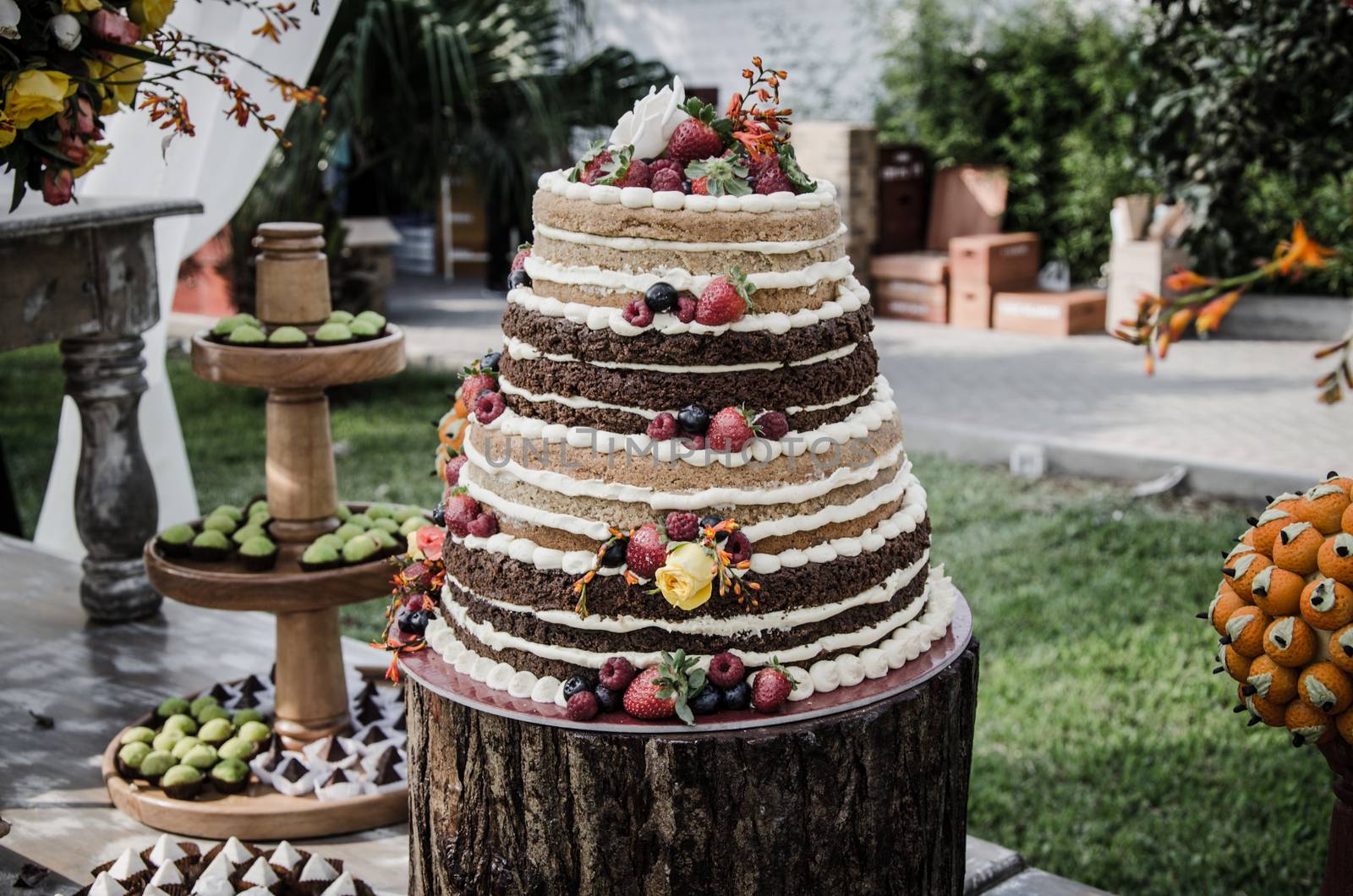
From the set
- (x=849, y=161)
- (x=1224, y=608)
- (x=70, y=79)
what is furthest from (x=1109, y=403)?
(x=70, y=79)

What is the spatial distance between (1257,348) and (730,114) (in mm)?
7803

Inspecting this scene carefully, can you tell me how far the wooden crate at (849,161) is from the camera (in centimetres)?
1013

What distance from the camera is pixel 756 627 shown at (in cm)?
210

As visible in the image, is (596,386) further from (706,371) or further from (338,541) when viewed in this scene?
(338,541)

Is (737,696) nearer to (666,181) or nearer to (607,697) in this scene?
(607,697)

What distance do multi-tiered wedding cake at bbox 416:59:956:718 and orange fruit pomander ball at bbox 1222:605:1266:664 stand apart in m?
0.50

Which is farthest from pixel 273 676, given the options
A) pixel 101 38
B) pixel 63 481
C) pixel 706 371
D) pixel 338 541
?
pixel 706 371

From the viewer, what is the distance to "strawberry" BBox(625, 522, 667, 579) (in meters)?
2.00

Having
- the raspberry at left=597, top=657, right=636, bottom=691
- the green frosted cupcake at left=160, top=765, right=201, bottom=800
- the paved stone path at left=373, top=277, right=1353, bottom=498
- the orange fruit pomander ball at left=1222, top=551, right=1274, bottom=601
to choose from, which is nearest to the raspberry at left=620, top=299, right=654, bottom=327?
the raspberry at left=597, top=657, right=636, bottom=691

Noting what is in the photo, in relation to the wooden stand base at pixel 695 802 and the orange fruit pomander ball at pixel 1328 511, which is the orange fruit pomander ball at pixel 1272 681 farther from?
the wooden stand base at pixel 695 802

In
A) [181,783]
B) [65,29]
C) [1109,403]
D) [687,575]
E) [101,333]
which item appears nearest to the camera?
[687,575]

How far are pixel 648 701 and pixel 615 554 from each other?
0.72 ft

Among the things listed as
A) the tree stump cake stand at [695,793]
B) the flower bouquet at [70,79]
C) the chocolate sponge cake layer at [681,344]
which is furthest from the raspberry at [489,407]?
the flower bouquet at [70,79]

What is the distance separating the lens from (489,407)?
87.7 inches
